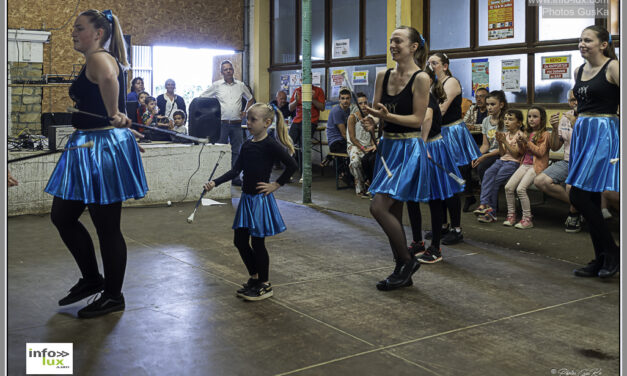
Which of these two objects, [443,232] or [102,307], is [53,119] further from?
[102,307]

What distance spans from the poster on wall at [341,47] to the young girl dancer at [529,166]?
6.16m

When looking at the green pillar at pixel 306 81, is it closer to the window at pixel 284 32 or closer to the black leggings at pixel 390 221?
the black leggings at pixel 390 221

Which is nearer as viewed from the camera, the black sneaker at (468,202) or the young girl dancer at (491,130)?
the young girl dancer at (491,130)

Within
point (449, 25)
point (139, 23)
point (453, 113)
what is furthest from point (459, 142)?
point (139, 23)

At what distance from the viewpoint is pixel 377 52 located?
12461 mm

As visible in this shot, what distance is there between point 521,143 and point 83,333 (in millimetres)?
4990

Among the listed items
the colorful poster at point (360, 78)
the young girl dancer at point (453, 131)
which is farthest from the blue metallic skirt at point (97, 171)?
the colorful poster at point (360, 78)

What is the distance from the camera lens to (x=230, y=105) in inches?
428

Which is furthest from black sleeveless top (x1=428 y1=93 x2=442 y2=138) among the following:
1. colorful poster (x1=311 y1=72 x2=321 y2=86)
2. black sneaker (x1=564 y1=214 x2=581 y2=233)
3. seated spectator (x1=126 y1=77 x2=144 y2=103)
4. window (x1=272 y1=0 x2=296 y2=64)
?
window (x1=272 y1=0 x2=296 y2=64)

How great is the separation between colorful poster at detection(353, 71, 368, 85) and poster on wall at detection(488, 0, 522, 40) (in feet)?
9.40

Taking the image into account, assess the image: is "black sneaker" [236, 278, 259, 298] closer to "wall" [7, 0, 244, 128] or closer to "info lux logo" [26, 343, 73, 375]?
"info lux logo" [26, 343, 73, 375]

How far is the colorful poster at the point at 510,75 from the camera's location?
9.92m

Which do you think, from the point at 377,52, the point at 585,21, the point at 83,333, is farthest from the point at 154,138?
the point at 83,333

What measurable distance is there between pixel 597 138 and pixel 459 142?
1.37 m
